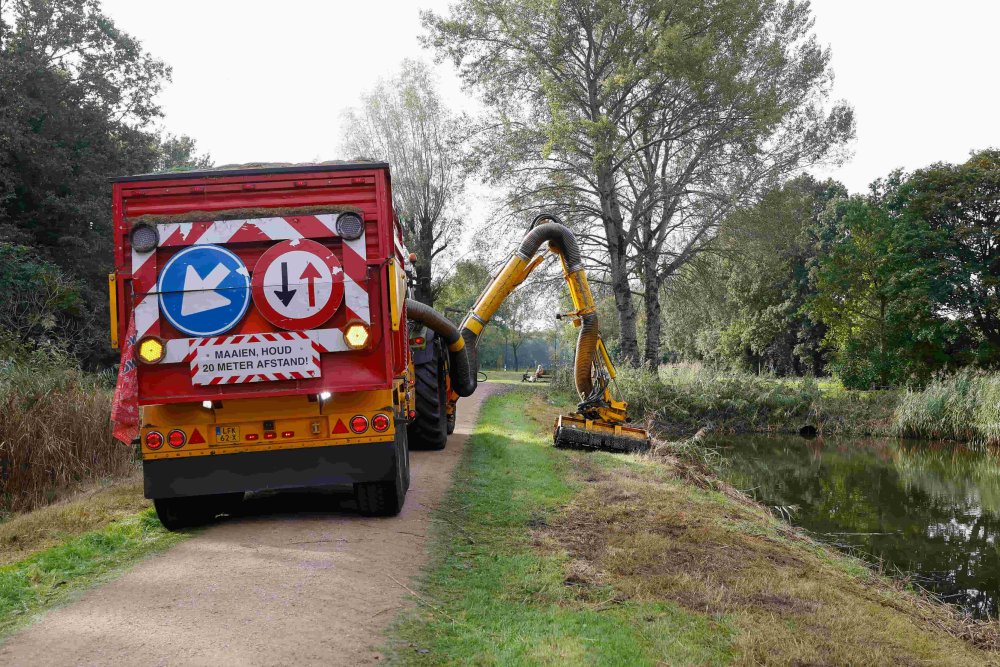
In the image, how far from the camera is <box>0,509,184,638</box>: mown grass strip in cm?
479

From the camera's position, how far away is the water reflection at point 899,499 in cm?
864

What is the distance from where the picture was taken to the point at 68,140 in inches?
935

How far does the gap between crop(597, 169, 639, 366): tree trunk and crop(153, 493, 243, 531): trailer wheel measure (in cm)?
1828

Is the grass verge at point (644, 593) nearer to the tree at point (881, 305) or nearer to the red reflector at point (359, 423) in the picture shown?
the red reflector at point (359, 423)

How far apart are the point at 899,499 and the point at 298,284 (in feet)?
35.1

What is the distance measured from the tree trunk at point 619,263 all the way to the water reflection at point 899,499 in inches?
224

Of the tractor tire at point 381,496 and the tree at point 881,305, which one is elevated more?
the tree at point 881,305

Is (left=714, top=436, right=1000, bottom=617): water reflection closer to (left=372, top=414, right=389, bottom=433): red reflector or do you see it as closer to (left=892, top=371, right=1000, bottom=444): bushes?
(left=892, top=371, right=1000, bottom=444): bushes

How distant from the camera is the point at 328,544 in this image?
6.22 meters

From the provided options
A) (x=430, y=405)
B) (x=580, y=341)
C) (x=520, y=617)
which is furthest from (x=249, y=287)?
(x=580, y=341)

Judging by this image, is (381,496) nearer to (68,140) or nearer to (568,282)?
(568,282)

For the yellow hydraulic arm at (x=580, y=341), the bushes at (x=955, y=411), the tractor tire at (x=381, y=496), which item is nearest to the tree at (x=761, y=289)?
the bushes at (x=955, y=411)

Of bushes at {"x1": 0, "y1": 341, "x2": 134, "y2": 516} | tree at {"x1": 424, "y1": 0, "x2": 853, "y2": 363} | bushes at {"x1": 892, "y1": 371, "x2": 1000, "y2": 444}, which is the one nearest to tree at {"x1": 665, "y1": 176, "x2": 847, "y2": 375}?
tree at {"x1": 424, "y1": 0, "x2": 853, "y2": 363}

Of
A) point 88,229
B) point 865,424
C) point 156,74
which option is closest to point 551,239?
point 865,424
